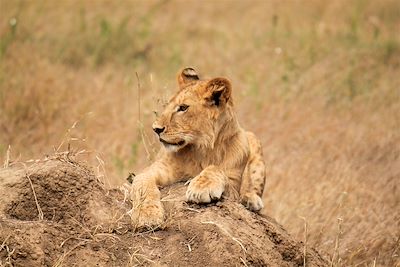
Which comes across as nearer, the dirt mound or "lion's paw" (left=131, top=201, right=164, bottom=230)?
the dirt mound

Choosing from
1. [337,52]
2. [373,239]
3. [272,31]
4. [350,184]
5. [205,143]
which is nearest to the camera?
[205,143]

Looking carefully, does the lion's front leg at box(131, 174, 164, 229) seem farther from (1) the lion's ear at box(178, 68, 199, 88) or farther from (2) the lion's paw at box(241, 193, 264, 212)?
(1) the lion's ear at box(178, 68, 199, 88)

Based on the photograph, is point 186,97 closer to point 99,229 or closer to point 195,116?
point 195,116

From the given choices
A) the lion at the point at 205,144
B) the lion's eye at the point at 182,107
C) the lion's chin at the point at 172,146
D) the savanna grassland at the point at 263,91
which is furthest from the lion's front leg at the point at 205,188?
the savanna grassland at the point at 263,91

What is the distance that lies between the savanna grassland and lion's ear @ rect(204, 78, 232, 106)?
2.14ft

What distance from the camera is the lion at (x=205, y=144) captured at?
5.23 meters

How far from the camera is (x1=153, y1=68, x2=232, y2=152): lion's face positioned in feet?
17.1

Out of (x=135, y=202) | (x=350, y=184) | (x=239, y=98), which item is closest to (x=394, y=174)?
(x=350, y=184)

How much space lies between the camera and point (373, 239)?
21.7 ft

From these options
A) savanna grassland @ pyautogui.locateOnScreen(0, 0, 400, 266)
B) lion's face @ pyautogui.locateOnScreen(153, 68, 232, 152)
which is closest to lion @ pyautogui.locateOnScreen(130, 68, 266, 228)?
lion's face @ pyautogui.locateOnScreen(153, 68, 232, 152)

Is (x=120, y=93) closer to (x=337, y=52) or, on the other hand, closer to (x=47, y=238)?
(x=337, y=52)

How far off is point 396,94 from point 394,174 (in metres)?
2.44

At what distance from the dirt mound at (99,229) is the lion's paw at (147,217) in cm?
4

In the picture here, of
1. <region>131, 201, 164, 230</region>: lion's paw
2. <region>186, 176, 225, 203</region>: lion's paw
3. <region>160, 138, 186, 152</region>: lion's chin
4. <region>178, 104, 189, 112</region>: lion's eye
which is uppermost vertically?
<region>178, 104, 189, 112</region>: lion's eye
